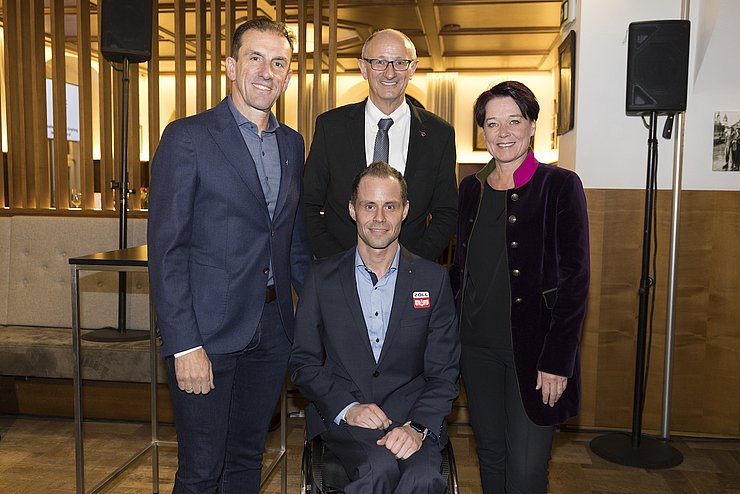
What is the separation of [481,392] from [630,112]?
6.86ft

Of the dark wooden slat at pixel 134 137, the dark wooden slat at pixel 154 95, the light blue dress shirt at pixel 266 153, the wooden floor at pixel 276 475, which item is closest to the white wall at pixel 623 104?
the wooden floor at pixel 276 475

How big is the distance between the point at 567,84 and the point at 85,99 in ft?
11.4

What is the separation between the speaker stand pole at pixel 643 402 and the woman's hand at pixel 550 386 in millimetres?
1772

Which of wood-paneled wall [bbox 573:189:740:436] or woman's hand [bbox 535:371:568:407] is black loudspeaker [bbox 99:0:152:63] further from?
woman's hand [bbox 535:371:568:407]

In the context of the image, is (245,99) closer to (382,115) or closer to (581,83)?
(382,115)

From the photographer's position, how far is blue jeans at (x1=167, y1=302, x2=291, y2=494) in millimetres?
1897

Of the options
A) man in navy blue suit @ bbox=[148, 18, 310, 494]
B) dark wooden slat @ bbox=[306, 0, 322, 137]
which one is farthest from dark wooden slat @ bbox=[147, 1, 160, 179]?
man in navy blue suit @ bbox=[148, 18, 310, 494]

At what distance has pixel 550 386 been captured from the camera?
1.85 meters

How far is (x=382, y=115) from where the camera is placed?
7.88 ft

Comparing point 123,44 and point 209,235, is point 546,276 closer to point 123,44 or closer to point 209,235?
point 209,235

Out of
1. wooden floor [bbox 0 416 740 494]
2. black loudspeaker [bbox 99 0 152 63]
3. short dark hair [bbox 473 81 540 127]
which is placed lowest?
wooden floor [bbox 0 416 740 494]

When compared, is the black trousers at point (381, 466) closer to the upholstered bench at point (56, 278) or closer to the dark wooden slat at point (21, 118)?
the upholstered bench at point (56, 278)

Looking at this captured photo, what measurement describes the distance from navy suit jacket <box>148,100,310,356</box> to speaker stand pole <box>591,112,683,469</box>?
2240mm

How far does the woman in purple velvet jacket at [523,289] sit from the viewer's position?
182 centimetres
